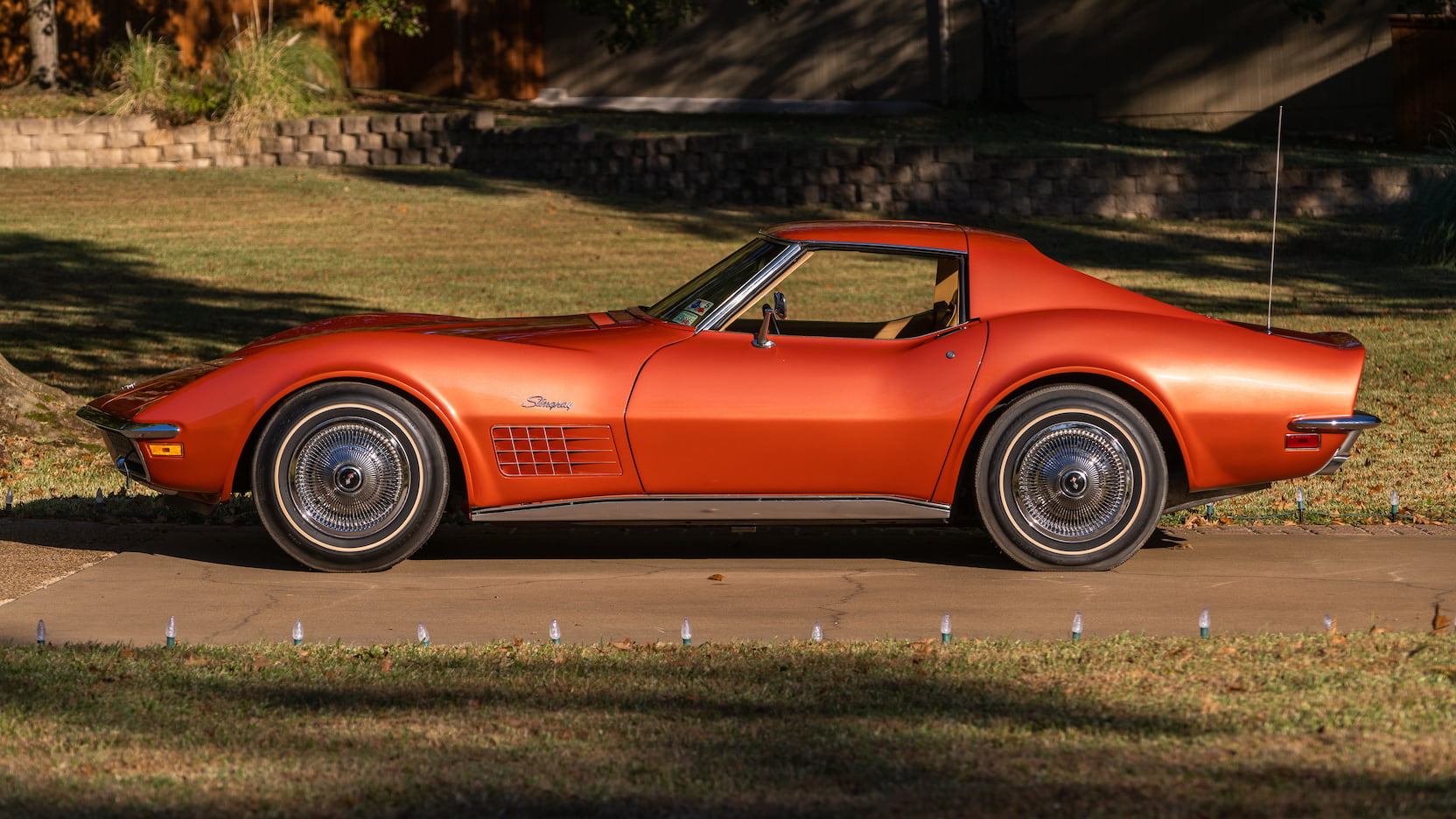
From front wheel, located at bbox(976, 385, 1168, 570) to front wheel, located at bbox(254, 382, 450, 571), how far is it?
7.19ft

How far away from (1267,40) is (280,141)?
14085 millimetres

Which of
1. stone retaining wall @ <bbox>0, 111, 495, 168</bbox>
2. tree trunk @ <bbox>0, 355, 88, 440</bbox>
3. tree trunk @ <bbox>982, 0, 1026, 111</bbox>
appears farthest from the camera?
tree trunk @ <bbox>982, 0, 1026, 111</bbox>

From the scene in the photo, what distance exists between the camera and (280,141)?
21.0 meters

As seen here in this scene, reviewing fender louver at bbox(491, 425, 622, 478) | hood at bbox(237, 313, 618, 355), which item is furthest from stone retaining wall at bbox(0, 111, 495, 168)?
fender louver at bbox(491, 425, 622, 478)

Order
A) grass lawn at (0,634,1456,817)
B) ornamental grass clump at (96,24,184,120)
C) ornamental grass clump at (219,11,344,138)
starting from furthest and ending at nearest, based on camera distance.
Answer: ornamental grass clump at (219,11,344,138)
ornamental grass clump at (96,24,184,120)
grass lawn at (0,634,1456,817)

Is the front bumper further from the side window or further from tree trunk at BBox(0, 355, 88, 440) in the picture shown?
tree trunk at BBox(0, 355, 88, 440)

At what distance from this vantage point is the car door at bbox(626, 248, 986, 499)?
20.1ft

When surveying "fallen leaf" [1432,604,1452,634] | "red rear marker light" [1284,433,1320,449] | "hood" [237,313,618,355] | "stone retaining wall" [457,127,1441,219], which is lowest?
"fallen leaf" [1432,604,1452,634]

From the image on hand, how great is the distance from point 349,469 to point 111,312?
8.66 meters

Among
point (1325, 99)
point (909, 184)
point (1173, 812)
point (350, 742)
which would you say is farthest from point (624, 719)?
point (1325, 99)

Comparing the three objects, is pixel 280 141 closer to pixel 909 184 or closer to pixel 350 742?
pixel 909 184

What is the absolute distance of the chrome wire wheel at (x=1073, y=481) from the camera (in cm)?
626

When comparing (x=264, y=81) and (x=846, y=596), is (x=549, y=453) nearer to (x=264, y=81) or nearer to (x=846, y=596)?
(x=846, y=596)

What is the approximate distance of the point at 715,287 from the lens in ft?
21.3
